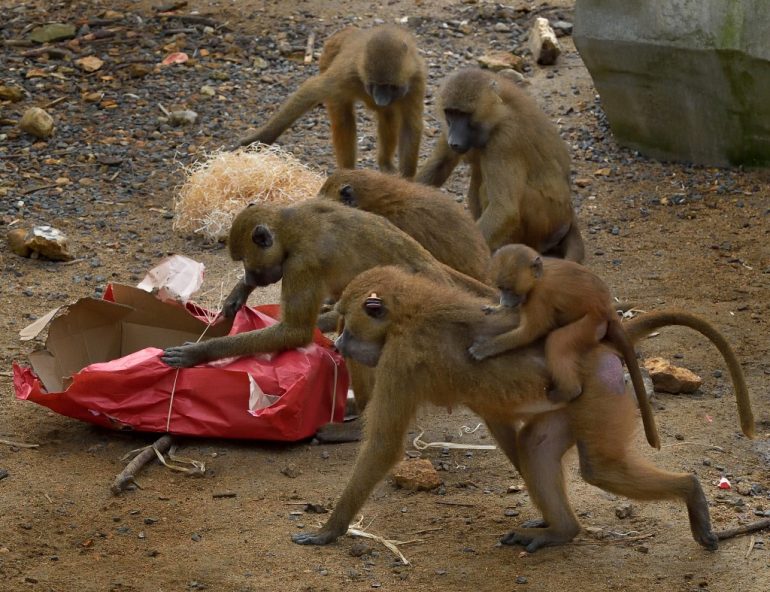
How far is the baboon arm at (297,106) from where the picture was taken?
A: 30.7ft

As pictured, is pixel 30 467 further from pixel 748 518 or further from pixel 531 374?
pixel 748 518

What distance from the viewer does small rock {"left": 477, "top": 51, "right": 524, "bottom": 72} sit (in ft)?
38.8

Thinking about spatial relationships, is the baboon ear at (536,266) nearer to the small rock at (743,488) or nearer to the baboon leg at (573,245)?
the small rock at (743,488)

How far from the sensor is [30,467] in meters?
6.15

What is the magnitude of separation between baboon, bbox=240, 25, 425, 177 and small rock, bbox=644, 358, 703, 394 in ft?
9.63

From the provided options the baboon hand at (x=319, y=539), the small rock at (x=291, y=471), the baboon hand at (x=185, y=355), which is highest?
the baboon hand at (x=185, y=355)

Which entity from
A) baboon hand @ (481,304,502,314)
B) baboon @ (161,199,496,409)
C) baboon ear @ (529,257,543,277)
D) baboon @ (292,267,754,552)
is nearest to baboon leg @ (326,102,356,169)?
baboon @ (161,199,496,409)

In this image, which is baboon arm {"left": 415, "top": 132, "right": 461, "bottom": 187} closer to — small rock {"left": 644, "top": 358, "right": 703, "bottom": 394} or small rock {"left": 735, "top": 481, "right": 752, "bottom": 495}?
small rock {"left": 644, "top": 358, "right": 703, "bottom": 394}

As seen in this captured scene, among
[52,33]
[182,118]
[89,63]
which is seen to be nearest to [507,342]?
[182,118]

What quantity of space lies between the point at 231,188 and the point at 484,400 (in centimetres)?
494

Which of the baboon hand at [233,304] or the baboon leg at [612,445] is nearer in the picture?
the baboon leg at [612,445]

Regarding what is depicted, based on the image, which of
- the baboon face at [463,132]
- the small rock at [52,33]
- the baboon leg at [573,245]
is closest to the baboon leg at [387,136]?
the baboon face at [463,132]

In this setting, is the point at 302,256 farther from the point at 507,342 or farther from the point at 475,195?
the point at 475,195

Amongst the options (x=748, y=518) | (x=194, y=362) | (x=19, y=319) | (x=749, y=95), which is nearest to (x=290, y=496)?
(x=194, y=362)
